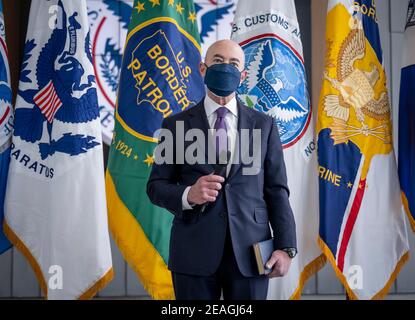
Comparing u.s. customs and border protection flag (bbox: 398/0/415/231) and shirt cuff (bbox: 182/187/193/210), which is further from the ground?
u.s. customs and border protection flag (bbox: 398/0/415/231)

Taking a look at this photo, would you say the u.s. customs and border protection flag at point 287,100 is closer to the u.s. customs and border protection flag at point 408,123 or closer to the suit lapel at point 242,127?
the u.s. customs and border protection flag at point 408,123

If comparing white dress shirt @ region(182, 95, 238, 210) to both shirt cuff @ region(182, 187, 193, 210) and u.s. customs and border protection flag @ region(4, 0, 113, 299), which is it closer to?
shirt cuff @ region(182, 187, 193, 210)

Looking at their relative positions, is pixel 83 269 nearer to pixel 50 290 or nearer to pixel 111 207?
pixel 50 290

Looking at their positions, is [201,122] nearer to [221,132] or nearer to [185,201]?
[221,132]

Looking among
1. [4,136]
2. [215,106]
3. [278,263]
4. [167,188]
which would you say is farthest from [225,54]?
[4,136]

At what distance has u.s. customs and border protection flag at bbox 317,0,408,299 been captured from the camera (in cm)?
259

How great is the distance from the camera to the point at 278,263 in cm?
145

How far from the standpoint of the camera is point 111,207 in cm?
262

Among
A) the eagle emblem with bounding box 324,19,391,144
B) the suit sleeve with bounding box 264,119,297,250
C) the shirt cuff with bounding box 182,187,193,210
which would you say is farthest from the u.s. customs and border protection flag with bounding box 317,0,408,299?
the shirt cuff with bounding box 182,187,193,210

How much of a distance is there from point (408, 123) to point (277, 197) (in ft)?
4.75

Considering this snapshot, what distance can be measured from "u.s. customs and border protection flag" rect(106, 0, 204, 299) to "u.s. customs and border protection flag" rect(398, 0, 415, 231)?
3.59 ft

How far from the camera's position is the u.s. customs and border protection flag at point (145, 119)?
2.55 metres

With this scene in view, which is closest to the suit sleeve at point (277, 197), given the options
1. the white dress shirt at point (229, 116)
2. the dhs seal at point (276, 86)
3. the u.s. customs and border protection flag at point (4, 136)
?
the white dress shirt at point (229, 116)

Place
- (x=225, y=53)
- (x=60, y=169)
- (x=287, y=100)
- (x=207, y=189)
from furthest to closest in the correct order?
1. (x=287, y=100)
2. (x=60, y=169)
3. (x=225, y=53)
4. (x=207, y=189)
